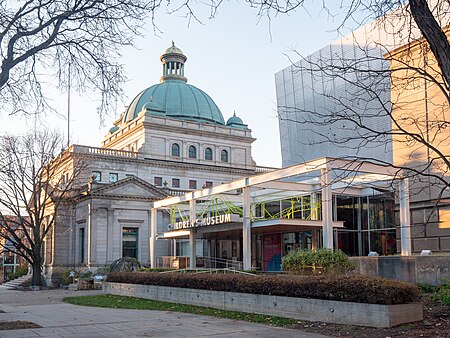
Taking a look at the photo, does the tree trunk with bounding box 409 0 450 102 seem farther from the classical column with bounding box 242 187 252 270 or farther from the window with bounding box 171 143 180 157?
the window with bounding box 171 143 180 157

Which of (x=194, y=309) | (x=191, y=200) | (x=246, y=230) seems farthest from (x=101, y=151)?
(x=194, y=309)

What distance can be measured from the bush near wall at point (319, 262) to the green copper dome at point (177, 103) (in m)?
55.5

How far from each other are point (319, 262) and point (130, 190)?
136 feet

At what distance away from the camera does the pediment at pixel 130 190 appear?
60438 mm

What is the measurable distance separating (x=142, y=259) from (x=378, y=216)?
29.9m

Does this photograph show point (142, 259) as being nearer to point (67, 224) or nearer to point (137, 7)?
point (67, 224)

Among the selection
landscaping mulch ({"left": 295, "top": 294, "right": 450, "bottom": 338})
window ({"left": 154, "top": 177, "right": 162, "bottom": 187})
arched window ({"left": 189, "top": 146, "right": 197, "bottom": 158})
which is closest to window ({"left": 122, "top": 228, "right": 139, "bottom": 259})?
window ({"left": 154, "top": 177, "right": 162, "bottom": 187})

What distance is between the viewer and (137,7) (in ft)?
46.9

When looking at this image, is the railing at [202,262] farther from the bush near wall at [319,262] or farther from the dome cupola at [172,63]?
the dome cupola at [172,63]

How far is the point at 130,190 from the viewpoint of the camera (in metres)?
61.7

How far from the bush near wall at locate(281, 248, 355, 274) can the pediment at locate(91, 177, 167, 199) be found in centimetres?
3915

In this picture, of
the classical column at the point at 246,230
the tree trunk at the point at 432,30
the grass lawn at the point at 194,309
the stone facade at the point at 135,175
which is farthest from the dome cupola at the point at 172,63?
the tree trunk at the point at 432,30

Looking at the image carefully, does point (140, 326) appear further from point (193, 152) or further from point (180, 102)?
point (180, 102)

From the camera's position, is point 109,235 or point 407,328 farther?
point 109,235
